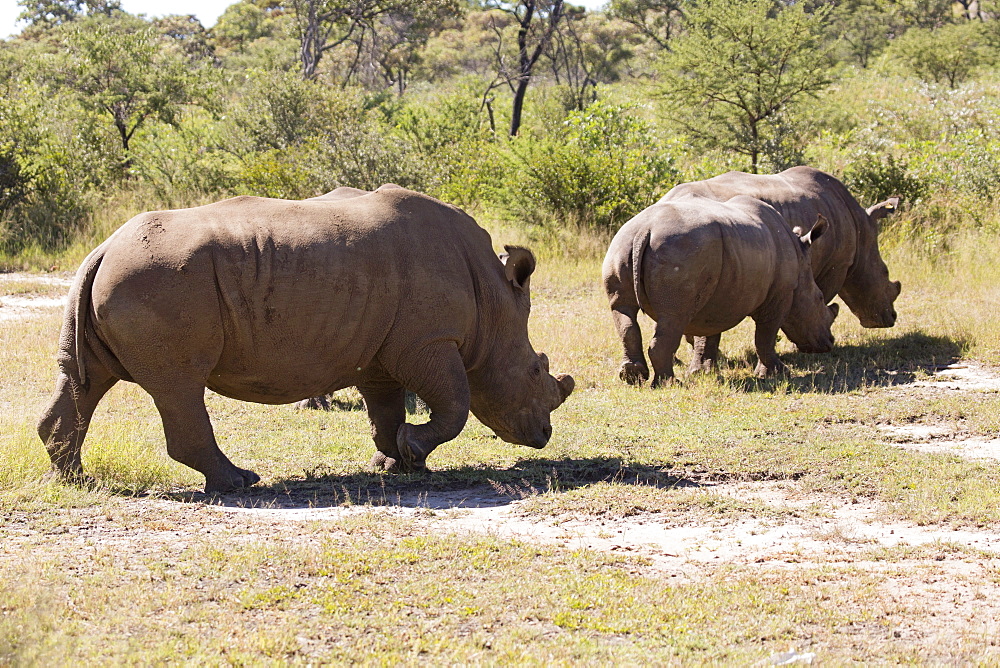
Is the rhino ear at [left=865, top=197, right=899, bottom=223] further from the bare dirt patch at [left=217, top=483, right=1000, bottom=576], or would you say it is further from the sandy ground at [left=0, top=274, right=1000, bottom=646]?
the bare dirt patch at [left=217, top=483, right=1000, bottom=576]

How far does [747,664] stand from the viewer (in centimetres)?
455

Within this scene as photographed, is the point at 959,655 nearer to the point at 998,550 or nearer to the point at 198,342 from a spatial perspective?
the point at 998,550

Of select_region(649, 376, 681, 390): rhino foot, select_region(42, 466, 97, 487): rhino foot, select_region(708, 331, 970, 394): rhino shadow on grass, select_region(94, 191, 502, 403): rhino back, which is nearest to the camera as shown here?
select_region(94, 191, 502, 403): rhino back

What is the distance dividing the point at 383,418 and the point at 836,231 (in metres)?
7.78

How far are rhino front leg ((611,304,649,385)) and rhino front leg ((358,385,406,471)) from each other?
11.3ft

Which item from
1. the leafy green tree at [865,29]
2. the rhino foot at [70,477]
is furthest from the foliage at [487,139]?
the leafy green tree at [865,29]

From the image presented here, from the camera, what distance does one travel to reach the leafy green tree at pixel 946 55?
3362 centimetres

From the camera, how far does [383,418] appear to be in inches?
337

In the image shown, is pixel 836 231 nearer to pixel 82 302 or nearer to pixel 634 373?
pixel 634 373

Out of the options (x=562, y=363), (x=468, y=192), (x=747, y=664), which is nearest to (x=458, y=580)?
(x=747, y=664)

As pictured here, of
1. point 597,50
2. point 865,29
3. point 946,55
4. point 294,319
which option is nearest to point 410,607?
point 294,319

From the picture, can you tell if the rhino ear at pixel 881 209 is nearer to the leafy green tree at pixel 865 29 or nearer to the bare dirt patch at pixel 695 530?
the bare dirt patch at pixel 695 530

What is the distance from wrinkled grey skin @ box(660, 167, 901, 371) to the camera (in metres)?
14.0

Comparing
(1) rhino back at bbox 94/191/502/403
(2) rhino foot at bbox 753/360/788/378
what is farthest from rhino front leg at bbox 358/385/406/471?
(2) rhino foot at bbox 753/360/788/378
